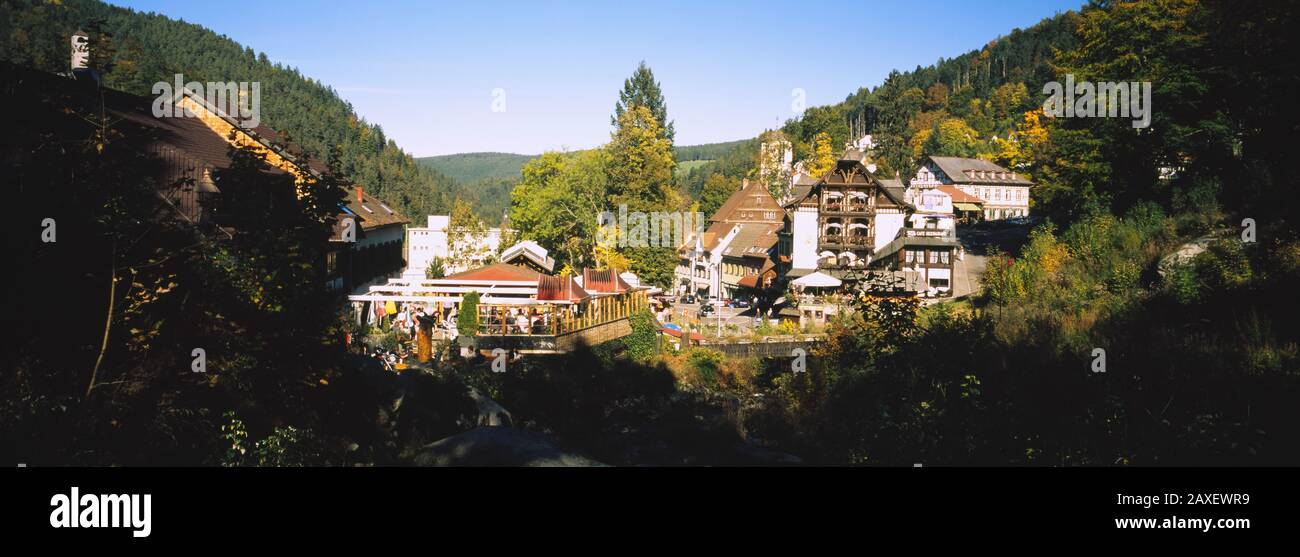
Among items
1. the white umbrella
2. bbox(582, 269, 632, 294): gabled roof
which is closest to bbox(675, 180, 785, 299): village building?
the white umbrella

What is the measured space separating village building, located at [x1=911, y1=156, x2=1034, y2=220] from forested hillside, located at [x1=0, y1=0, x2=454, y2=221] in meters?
66.6

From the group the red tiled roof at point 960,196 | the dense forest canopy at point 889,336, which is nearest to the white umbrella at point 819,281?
the dense forest canopy at point 889,336

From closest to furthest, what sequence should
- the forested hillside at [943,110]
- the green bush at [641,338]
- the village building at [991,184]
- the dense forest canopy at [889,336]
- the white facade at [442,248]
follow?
the dense forest canopy at [889,336]
the green bush at [641,338]
the white facade at [442,248]
the village building at [991,184]
the forested hillside at [943,110]

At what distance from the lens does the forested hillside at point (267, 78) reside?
330 feet

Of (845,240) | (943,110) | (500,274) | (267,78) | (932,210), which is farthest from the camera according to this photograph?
(267,78)

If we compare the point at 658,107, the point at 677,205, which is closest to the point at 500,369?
the point at 677,205

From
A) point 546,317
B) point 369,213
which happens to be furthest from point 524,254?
point 546,317

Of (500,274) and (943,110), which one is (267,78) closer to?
(943,110)

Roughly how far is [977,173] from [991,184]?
1.81 metres

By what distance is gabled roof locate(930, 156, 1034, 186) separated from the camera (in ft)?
281

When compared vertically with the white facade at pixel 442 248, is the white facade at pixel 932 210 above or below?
above

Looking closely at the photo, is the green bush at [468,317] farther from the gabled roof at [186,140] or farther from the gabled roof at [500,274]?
the gabled roof at [186,140]

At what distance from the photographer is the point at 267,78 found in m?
158
